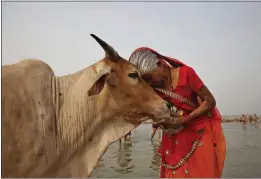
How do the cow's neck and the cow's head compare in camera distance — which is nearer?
the cow's neck

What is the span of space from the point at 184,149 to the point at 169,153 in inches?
7.9

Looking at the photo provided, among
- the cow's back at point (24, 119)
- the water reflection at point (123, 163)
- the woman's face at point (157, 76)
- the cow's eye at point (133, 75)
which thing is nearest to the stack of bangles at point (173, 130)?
the woman's face at point (157, 76)

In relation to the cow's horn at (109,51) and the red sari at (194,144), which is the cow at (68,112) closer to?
the cow's horn at (109,51)

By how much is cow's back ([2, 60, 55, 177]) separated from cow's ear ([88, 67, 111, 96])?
1.32 feet

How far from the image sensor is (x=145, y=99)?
10.7 feet

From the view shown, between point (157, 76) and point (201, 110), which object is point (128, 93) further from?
point (201, 110)

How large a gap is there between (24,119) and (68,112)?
0.50 meters

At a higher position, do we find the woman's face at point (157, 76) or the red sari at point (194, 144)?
the woman's face at point (157, 76)

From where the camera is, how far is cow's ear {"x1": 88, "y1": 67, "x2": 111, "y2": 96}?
302 centimetres

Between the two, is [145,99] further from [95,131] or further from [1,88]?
[1,88]

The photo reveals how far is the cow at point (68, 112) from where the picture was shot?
2.60 meters

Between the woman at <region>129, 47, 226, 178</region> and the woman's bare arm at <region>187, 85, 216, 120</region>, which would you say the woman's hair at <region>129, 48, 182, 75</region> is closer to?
the woman at <region>129, 47, 226, 178</region>

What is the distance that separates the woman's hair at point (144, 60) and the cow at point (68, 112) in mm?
292

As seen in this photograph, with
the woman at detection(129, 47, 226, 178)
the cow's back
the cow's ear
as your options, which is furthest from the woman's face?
the cow's back
